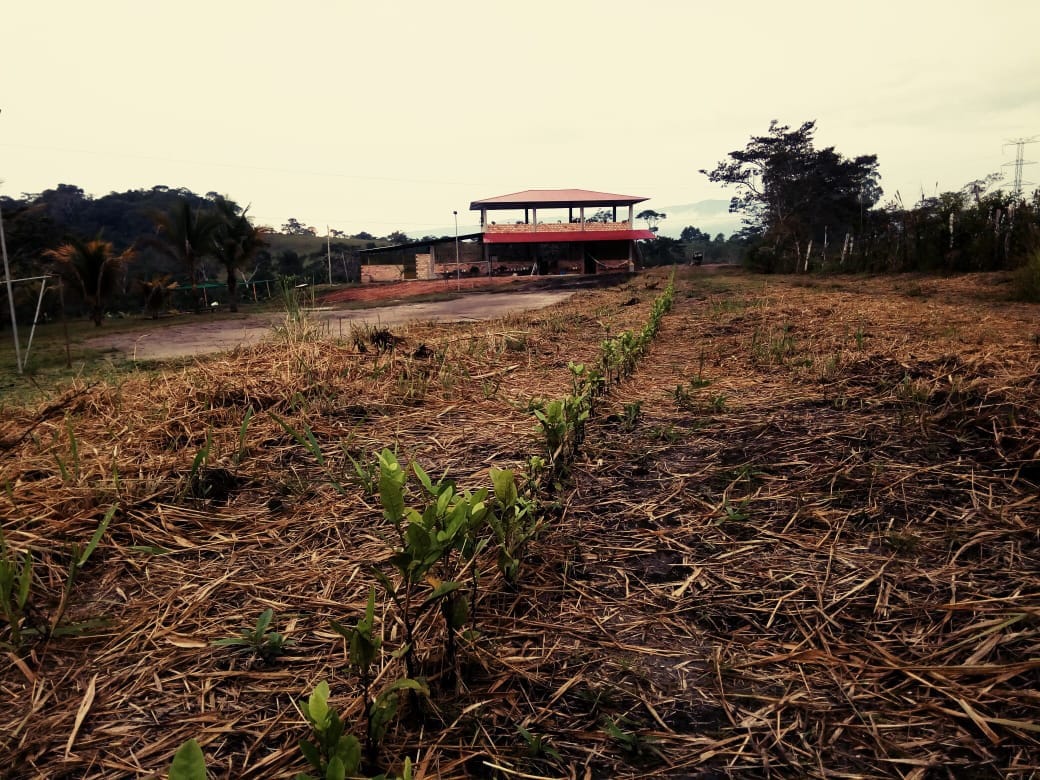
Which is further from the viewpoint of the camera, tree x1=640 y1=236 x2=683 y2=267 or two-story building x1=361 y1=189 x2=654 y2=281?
tree x1=640 y1=236 x2=683 y2=267

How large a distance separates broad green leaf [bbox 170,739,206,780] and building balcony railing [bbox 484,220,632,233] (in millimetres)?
33061

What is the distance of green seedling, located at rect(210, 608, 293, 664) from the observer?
1.27 meters

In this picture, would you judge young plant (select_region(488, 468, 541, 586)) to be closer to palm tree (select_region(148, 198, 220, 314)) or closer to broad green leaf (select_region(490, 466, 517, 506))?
broad green leaf (select_region(490, 466, 517, 506))

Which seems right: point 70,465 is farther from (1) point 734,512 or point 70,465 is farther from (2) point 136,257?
(2) point 136,257

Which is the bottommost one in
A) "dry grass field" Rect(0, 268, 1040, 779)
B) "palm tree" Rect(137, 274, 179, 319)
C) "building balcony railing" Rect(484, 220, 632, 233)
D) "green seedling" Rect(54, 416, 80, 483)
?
"dry grass field" Rect(0, 268, 1040, 779)

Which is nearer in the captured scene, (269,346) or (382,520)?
(382,520)

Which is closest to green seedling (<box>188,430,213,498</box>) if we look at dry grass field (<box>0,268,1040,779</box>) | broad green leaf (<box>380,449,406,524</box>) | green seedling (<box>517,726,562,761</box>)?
dry grass field (<box>0,268,1040,779</box>)

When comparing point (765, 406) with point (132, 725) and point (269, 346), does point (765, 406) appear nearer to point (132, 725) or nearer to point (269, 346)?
point (132, 725)

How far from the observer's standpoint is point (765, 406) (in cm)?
305

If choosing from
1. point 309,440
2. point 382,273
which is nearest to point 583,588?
point 309,440

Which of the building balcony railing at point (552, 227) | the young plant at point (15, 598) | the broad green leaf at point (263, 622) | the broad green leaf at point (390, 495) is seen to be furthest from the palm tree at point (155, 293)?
the broad green leaf at point (390, 495)

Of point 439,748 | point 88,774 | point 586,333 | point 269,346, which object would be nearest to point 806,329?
point 586,333

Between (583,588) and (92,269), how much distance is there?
2374cm

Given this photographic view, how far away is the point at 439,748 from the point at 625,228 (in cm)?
3436
